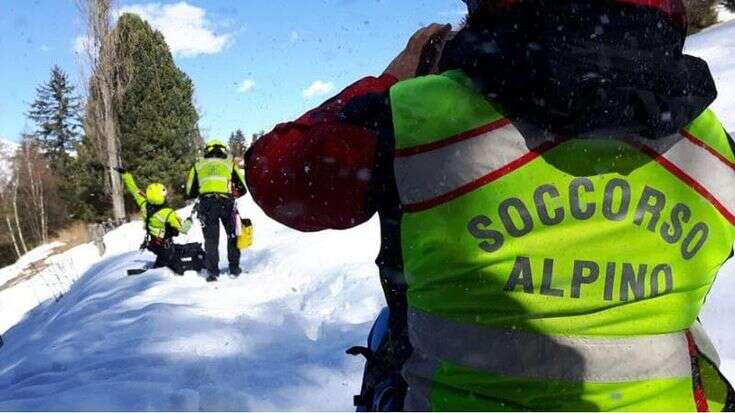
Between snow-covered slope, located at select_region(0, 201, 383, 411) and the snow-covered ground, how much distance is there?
0.01 meters

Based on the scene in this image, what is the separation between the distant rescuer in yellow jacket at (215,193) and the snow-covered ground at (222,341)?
0.41m

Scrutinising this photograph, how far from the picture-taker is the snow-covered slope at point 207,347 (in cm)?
321

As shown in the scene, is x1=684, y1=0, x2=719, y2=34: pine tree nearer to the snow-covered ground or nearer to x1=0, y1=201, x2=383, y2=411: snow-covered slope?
the snow-covered ground

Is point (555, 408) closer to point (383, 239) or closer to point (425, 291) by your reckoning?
point (425, 291)

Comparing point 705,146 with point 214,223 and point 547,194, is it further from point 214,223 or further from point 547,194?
point 214,223

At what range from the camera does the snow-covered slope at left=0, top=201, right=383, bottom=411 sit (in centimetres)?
321

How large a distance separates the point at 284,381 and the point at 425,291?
251 cm

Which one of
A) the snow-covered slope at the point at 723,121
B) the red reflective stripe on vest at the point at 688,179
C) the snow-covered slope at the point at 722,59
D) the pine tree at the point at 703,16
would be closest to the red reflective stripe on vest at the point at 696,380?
the red reflective stripe on vest at the point at 688,179

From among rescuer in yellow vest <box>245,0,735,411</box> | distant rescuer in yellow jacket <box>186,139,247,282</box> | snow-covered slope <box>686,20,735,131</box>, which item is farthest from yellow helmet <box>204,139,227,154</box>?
rescuer in yellow vest <box>245,0,735,411</box>

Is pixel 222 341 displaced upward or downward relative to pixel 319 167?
downward

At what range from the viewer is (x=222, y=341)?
13.8 feet

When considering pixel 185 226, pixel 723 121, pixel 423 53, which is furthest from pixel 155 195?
pixel 423 53

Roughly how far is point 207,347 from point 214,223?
→ 13.2 feet

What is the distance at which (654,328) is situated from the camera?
1.11 m
